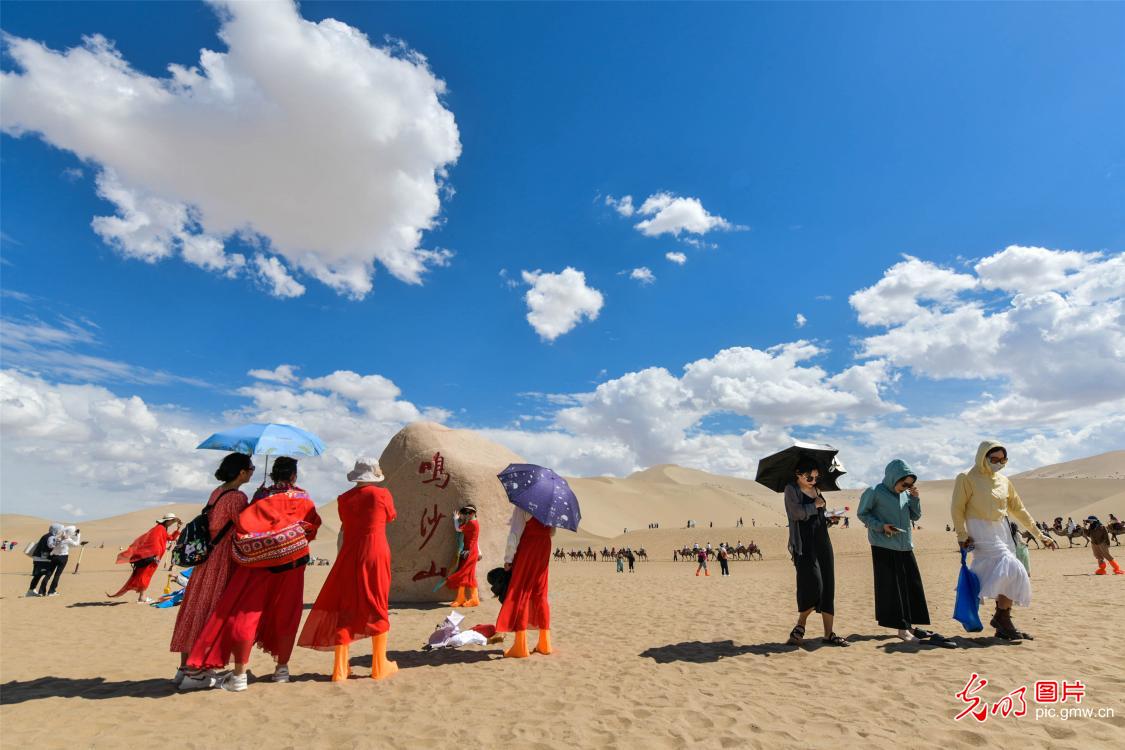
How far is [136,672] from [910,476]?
9.22 metres

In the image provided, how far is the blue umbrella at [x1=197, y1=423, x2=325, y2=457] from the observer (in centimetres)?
604

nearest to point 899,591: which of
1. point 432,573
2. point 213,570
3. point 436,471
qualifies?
point 213,570

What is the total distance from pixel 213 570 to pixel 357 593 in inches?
52.8

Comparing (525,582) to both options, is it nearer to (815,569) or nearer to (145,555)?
(815,569)

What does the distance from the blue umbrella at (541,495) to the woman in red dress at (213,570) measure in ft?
8.62

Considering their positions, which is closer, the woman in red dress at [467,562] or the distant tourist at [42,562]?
the woman in red dress at [467,562]

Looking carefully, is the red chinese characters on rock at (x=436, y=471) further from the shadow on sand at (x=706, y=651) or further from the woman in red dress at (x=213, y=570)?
the woman in red dress at (x=213, y=570)

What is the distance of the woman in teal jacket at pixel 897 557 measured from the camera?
22.7 ft

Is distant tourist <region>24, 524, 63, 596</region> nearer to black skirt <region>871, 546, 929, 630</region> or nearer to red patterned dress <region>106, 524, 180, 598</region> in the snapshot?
red patterned dress <region>106, 524, 180, 598</region>

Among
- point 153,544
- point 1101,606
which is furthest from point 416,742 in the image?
point 153,544

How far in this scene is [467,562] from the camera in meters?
10.8

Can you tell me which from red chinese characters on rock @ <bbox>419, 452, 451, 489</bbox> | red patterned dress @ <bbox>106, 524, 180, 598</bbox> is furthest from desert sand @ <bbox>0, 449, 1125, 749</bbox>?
red chinese characters on rock @ <bbox>419, 452, 451, 489</bbox>

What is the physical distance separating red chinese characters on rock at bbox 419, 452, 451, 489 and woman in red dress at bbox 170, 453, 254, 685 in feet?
20.5

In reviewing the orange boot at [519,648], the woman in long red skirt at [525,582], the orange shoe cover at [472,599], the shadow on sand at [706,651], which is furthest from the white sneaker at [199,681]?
the orange shoe cover at [472,599]
